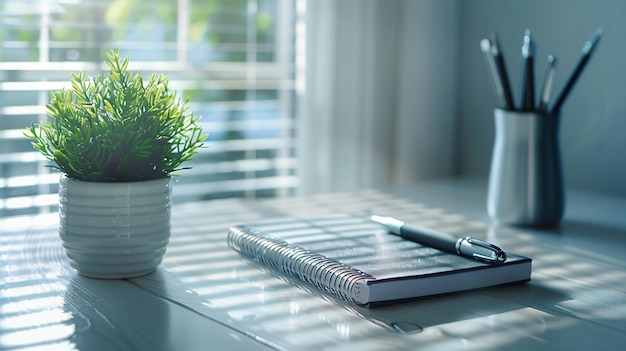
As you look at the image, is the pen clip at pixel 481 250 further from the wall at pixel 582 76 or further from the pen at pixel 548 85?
the wall at pixel 582 76

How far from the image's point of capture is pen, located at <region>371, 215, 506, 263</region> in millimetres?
813

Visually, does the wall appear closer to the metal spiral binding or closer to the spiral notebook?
the spiral notebook

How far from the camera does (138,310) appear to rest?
2.35 ft

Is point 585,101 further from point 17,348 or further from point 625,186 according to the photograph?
point 17,348

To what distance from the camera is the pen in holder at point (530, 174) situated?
1127mm

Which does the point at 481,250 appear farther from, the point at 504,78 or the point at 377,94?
the point at 377,94

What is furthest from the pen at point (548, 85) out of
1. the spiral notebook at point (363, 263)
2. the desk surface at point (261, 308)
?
the spiral notebook at point (363, 263)

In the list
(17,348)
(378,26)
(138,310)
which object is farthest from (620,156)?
(17,348)

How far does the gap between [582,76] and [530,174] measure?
1.68 feet

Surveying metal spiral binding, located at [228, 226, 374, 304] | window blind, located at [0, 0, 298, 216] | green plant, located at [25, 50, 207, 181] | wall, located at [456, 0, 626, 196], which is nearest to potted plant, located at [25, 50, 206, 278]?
green plant, located at [25, 50, 207, 181]

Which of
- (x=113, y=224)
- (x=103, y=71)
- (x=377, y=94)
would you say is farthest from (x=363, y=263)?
(x=103, y=71)

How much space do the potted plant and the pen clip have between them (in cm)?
31

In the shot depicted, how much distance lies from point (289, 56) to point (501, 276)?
152 centimetres

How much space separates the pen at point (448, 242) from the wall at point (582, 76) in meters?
0.73
